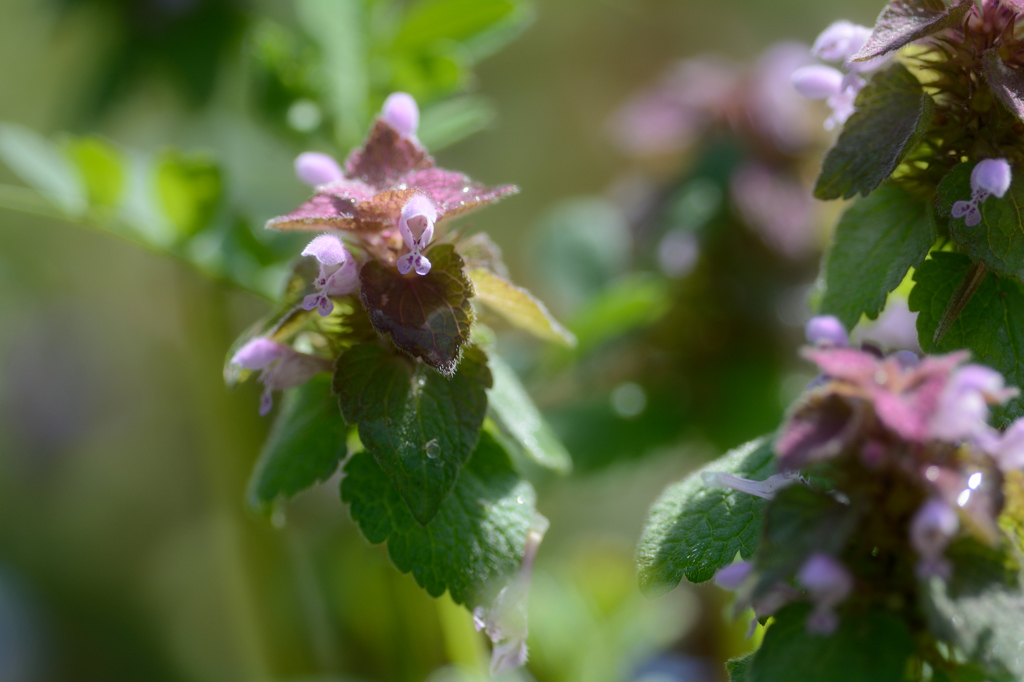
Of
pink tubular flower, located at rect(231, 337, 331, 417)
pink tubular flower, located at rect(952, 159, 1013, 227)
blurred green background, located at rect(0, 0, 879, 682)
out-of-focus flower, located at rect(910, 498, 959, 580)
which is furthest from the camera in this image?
blurred green background, located at rect(0, 0, 879, 682)

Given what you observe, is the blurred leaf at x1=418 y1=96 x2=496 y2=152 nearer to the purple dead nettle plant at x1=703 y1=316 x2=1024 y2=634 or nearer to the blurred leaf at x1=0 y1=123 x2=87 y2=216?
the blurred leaf at x1=0 y1=123 x2=87 y2=216

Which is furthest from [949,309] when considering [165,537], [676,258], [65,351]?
[65,351]

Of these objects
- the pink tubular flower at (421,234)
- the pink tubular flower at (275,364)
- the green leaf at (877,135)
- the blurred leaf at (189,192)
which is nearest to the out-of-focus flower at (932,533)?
the green leaf at (877,135)

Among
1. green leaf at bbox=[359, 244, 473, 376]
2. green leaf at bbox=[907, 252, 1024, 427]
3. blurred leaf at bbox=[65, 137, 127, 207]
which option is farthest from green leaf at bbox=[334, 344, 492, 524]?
blurred leaf at bbox=[65, 137, 127, 207]

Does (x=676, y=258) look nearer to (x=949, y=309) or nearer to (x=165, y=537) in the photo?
(x=949, y=309)

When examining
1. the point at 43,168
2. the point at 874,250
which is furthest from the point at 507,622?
the point at 43,168

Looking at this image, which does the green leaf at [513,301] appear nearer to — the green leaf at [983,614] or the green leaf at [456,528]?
the green leaf at [456,528]
